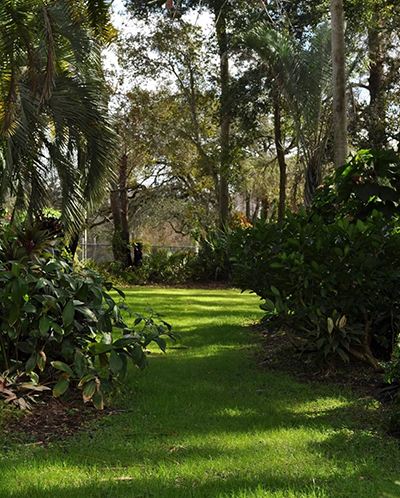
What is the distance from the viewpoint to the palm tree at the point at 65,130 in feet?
30.4

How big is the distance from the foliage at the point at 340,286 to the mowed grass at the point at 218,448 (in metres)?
0.52

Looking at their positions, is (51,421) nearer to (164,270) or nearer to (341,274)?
(341,274)

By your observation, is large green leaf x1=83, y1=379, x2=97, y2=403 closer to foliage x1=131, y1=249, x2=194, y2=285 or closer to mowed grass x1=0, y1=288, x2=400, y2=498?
mowed grass x1=0, y1=288, x2=400, y2=498

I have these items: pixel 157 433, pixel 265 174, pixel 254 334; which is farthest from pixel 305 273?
pixel 265 174

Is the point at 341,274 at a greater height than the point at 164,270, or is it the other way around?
the point at 341,274

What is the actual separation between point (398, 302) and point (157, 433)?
2.56 metres

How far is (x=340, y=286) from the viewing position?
5.10m

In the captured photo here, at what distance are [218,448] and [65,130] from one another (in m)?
8.47

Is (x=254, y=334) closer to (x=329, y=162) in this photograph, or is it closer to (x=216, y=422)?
(x=216, y=422)

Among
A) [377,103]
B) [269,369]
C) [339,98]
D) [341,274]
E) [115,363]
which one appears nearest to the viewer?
[115,363]

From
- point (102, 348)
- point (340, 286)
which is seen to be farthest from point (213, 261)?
point (102, 348)

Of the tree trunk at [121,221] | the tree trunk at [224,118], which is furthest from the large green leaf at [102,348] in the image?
the tree trunk at [121,221]

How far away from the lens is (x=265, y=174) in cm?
2848

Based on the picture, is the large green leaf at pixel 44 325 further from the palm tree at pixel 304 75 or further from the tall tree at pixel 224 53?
the tall tree at pixel 224 53
